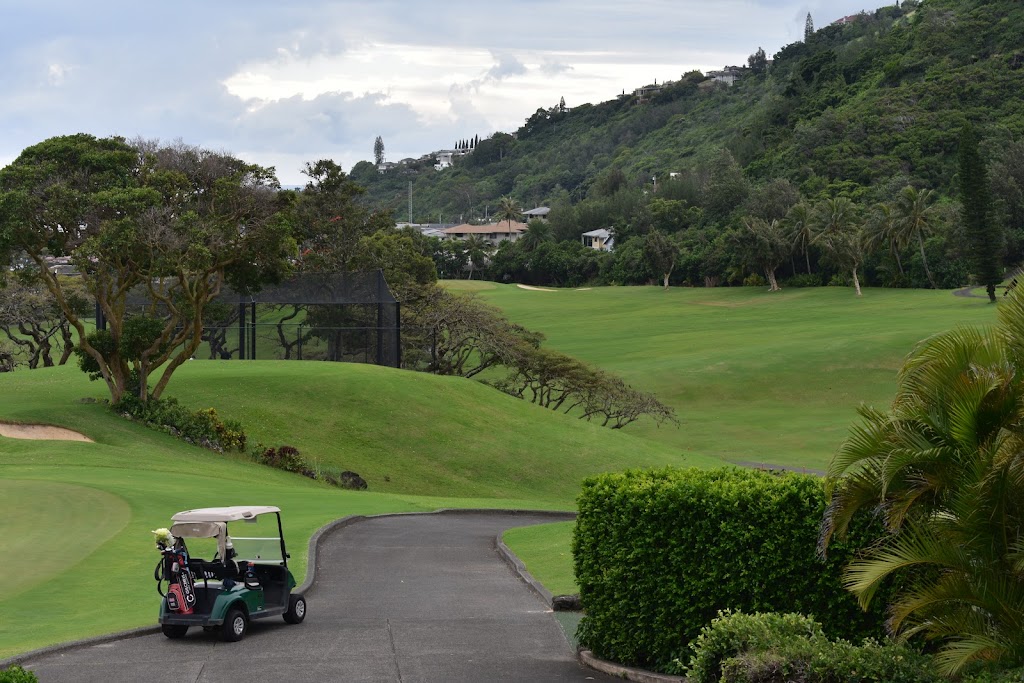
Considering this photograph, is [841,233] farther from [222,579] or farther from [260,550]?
[222,579]

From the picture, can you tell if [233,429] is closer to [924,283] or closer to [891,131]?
[924,283]

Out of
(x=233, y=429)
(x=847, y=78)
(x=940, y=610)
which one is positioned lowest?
(x=233, y=429)

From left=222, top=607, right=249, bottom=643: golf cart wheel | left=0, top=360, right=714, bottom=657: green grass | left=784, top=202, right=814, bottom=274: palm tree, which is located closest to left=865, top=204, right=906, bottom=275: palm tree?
left=784, top=202, right=814, bottom=274: palm tree

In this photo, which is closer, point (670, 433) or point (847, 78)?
point (670, 433)

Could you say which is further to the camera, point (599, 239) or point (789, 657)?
point (599, 239)

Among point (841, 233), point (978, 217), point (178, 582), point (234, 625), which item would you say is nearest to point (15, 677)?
point (178, 582)

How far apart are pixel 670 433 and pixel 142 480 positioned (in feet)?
114

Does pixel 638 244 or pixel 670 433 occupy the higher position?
pixel 638 244

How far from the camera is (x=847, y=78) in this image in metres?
166

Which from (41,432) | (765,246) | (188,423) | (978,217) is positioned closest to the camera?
(41,432)

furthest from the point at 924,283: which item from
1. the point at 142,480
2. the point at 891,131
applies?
the point at 142,480

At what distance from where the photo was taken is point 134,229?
3559 cm

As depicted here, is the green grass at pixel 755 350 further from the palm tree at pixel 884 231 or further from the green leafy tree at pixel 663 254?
the green leafy tree at pixel 663 254

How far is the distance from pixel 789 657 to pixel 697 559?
7.58 ft
